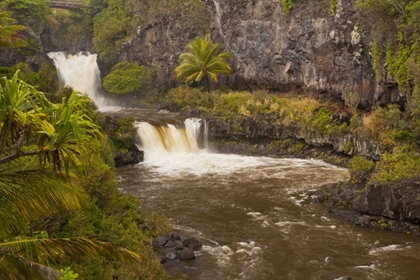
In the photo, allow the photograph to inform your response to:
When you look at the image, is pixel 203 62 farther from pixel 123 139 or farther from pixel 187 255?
pixel 187 255

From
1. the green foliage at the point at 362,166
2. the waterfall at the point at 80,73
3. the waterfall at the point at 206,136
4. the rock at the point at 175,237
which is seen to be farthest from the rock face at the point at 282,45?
the rock at the point at 175,237

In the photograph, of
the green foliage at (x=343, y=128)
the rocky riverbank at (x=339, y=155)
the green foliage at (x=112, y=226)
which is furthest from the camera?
the green foliage at (x=343, y=128)

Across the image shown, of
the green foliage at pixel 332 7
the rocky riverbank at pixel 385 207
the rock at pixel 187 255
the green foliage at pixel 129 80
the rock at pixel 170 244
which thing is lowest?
the rock at pixel 187 255

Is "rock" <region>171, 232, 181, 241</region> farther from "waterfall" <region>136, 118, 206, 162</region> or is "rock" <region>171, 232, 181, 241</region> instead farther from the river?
"waterfall" <region>136, 118, 206, 162</region>

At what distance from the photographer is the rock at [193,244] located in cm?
1253

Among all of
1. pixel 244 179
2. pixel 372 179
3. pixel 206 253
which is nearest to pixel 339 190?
pixel 372 179

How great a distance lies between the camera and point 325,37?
2664 cm

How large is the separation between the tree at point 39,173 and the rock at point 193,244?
25.4 feet

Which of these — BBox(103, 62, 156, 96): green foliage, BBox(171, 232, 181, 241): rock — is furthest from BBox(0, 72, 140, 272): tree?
BBox(103, 62, 156, 96): green foliage

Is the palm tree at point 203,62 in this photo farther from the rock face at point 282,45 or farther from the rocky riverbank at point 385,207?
the rocky riverbank at point 385,207

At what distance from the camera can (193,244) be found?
41.3ft

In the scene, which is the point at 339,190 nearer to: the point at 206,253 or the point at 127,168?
the point at 206,253

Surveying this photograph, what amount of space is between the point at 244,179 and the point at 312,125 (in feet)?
23.4

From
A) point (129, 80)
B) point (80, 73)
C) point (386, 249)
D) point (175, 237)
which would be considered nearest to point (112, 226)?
point (175, 237)
